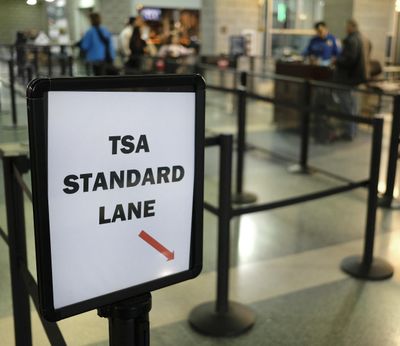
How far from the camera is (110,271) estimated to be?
142cm

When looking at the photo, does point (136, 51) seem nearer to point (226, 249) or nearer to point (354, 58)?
point (354, 58)

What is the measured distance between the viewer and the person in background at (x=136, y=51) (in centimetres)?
930

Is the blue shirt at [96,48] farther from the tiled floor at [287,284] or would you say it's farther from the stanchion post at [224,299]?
the stanchion post at [224,299]

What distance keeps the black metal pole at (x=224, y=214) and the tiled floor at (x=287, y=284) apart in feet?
0.83

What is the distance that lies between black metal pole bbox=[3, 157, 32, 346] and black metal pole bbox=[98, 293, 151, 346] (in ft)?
2.80

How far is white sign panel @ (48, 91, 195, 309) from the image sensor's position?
128 cm

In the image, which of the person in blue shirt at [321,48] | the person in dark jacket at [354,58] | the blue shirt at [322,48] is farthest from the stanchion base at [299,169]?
the blue shirt at [322,48]

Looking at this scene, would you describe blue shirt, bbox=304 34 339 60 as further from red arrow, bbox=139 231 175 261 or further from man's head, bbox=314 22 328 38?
red arrow, bbox=139 231 175 261

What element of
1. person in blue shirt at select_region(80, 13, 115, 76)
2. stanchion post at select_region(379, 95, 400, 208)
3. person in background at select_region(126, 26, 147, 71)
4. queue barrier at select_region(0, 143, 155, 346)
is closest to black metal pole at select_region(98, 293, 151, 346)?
queue barrier at select_region(0, 143, 155, 346)

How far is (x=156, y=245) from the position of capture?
149cm

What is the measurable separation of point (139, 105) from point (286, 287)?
2.16 meters

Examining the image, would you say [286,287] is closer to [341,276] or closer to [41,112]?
[341,276]

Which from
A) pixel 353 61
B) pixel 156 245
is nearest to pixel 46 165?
pixel 156 245

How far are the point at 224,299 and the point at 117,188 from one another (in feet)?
5.21
